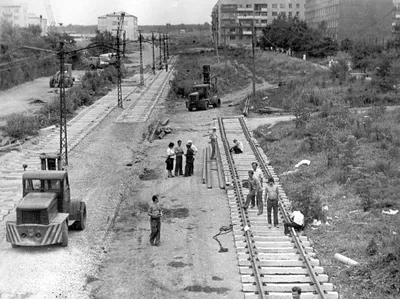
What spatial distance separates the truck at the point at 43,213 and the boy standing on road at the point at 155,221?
230 centimetres

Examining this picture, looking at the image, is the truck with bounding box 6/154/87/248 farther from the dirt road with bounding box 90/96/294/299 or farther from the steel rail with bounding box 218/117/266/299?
the steel rail with bounding box 218/117/266/299

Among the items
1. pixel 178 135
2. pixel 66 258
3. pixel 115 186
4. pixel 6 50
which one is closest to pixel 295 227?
pixel 66 258

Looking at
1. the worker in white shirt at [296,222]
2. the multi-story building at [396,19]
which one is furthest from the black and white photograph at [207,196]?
the multi-story building at [396,19]

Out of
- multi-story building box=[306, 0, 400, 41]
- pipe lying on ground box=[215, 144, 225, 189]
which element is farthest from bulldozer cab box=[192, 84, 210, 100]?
multi-story building box=[306, 0, 400, 41]

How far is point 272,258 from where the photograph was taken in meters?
15.1

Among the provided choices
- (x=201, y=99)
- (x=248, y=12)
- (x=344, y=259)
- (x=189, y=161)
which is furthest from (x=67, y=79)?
(x=248, y=12)

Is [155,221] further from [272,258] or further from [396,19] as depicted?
[396,19]

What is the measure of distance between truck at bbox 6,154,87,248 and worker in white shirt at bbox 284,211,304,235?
237 inches

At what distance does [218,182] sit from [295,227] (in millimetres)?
7206

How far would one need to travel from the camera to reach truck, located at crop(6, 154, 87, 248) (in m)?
15.6

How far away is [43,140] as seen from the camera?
34.1 m

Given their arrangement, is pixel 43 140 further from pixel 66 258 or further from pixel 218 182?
pixel 66 258

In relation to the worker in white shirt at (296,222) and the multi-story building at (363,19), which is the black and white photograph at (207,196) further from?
the multi-story building at (363,19)

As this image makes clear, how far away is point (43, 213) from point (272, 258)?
598 cm
